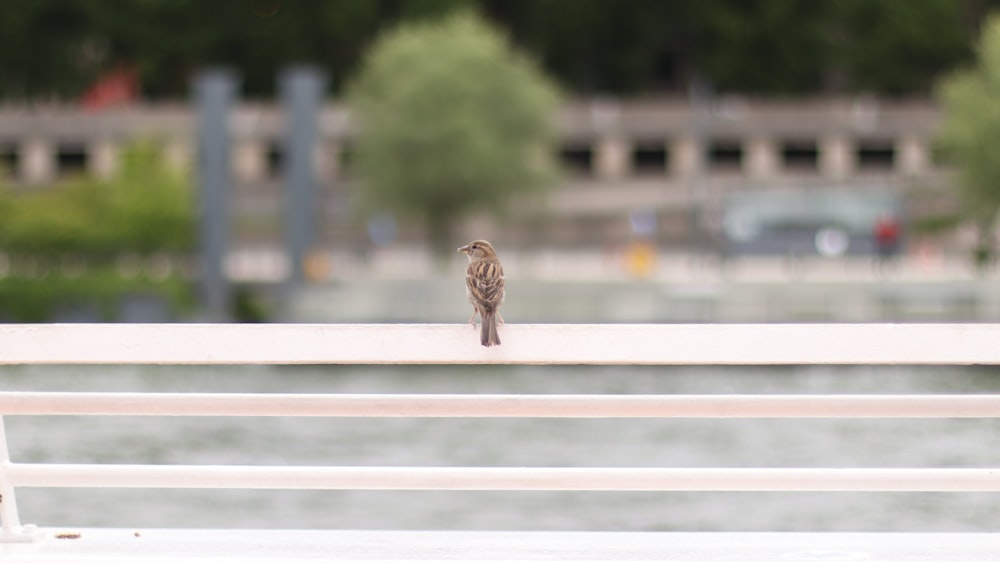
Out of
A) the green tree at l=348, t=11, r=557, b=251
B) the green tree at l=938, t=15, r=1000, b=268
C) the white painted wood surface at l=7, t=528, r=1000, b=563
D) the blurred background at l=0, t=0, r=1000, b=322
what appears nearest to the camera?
the white painted wood surface at l=7, t=528, r=1000, b=563

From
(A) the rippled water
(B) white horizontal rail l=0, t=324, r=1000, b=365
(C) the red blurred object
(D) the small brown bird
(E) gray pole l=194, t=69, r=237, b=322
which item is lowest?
(A) the rippled water

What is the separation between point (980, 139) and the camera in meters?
72.6

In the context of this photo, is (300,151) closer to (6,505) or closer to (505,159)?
(505,159)

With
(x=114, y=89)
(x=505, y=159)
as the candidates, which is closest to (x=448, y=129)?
(x=505, y=159)

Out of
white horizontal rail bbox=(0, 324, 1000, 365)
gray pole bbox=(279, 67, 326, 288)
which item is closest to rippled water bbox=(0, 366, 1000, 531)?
gray pole bbox=(279, 67, 326, 288)

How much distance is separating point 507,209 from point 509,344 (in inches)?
2841

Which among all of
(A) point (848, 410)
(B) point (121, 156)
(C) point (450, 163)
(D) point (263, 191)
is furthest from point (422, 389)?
(A) point (848, 410)

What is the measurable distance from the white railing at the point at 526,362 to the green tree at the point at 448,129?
223 feet

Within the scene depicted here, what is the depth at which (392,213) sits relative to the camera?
77.0 metres

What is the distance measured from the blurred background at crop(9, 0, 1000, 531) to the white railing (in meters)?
23.5

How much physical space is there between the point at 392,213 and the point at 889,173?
27365 mm

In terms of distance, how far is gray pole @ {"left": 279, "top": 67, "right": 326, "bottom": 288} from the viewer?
2813 inches

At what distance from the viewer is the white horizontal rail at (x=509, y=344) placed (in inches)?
226

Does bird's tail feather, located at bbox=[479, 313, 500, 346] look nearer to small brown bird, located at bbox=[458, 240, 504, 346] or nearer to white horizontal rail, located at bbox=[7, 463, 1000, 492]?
small brown bird, located at bbox=[458, 240, 504, 346]
